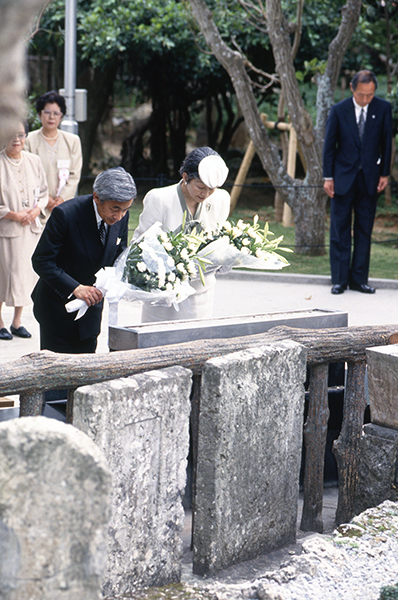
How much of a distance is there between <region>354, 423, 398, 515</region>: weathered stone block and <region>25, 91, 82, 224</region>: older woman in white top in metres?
4.08

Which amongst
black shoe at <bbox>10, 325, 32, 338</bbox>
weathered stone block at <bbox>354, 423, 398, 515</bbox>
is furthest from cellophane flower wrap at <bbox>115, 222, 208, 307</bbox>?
black shoe at <bbox>10, 325, 32, 338</bbox>

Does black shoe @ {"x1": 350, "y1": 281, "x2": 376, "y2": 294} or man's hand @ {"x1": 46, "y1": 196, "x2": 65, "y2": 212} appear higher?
man's hand @ {"x1": 46, "y1": 196, "x2": 65, "y2": 212}

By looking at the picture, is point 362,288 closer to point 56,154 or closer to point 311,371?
point 56,154

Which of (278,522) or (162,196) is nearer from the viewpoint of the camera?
(278,522)

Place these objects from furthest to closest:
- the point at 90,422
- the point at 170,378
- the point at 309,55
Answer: the point at 309,55 → the point at 170,378 → the point at 90,422

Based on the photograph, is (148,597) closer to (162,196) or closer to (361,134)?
(162,196)

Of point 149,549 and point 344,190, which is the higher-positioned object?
point 344,190

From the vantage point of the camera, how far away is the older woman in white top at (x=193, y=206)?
14.0 ft

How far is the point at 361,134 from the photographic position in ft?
28.2

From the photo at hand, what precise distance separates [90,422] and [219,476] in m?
0.76

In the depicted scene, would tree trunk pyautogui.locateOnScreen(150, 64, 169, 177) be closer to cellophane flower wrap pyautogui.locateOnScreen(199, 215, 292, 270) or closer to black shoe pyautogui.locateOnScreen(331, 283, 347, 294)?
black shoe pyautogui.locateOnScreen(331, 283, 347, 294)

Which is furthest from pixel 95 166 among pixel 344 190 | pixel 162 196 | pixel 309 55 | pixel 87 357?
pixel 87 357

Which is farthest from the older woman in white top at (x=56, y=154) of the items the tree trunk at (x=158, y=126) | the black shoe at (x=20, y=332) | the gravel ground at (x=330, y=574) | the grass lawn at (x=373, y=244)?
the tree trunk at (x=158, y=126)

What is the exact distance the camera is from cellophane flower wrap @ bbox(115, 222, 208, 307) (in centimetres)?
405
